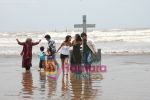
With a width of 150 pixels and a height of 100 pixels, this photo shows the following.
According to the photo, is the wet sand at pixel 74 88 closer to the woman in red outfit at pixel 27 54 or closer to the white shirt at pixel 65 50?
the white shirt at pixel 65 50

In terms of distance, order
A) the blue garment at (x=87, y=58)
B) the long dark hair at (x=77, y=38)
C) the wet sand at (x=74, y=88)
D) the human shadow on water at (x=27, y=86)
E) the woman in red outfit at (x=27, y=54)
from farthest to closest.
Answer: the woman in red outfit at (x=27, y=54) < the blue garment at (x=87, y=58) < the long dark hair at (x=77, y=38) < the human shadow on water at (x=27, y=86) < the wet sand at (x=74, y=88)

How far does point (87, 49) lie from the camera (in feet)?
47.4

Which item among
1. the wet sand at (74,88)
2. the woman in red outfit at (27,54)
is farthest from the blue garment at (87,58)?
the woman in red outfit at (27,54)

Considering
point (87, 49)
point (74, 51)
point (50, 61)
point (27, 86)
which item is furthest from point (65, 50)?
point (27, 86)

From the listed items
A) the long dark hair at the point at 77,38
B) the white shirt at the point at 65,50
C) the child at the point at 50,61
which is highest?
the long dark hair at the point at 77,38

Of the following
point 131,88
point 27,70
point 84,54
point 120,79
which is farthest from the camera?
point 27,70

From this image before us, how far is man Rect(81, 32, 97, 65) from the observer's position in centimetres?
1429

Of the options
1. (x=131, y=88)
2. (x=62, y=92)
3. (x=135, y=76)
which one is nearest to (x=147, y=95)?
(x=131, y=88)

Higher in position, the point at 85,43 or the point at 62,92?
the point at 85,43

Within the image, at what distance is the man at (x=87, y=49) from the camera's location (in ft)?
46.9

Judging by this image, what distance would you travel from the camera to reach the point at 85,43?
47.0 ft

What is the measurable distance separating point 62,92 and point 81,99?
1.25 meters

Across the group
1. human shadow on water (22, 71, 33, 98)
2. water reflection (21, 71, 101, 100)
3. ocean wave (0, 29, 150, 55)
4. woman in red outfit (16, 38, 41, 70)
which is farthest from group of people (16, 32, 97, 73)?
ocean wave (0, 29, 150, 55)

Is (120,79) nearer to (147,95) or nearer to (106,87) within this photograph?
(106,87)
